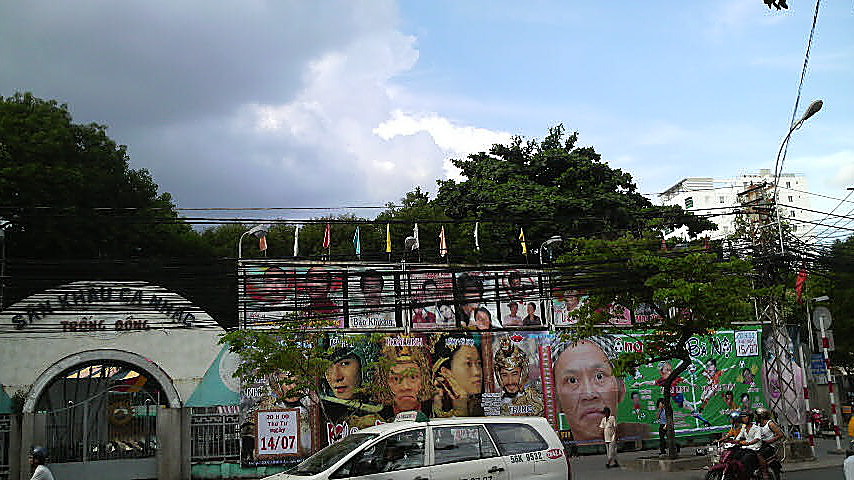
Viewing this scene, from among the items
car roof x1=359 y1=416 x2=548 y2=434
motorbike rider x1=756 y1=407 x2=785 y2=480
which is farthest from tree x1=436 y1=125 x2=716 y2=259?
car roof x1=359 y1=416 x2=548 y2=434

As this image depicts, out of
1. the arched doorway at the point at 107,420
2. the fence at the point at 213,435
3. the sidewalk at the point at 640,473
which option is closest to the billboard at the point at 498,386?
the fence at the point at 213,435

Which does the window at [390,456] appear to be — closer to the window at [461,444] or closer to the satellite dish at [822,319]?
the window at [461,444]

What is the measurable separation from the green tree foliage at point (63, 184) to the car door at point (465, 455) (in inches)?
810

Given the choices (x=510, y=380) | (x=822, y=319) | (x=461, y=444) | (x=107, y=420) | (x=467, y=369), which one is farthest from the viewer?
(x=510, y=380)

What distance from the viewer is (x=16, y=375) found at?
782 inches

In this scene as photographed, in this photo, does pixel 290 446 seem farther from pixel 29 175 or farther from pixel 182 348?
pixel 29 175

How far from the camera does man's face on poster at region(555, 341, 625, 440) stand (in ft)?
76.5

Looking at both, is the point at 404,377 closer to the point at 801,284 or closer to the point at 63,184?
the point at 801,284

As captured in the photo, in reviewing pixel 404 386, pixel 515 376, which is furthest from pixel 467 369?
pixel 404 386

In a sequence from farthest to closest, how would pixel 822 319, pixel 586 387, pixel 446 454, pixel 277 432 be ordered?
pixel 586 387 → pixel 822 319 → pixel 277 432 → pixel 446 454

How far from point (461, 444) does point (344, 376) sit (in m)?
11.8

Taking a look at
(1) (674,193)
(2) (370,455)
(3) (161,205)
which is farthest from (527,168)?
(1) (674,193)

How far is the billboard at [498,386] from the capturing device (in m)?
21.0

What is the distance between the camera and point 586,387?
23500 mm
